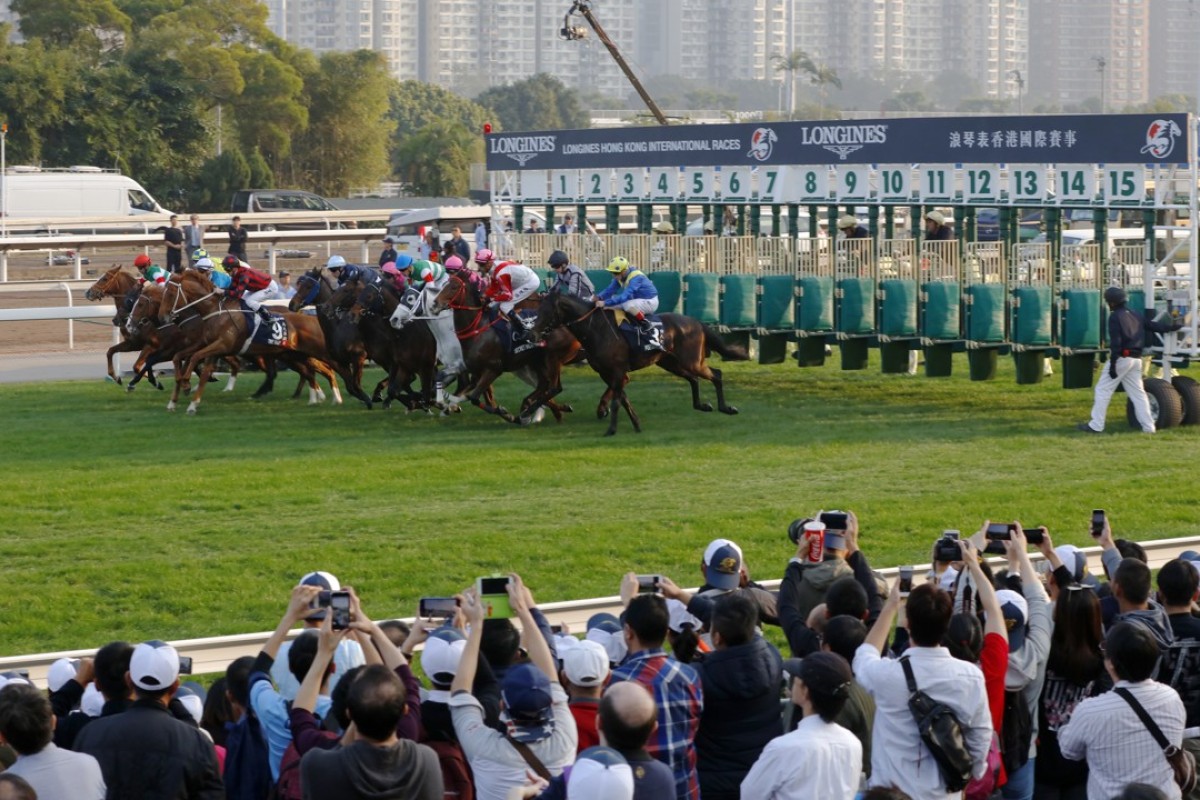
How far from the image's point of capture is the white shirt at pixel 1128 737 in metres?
5.13

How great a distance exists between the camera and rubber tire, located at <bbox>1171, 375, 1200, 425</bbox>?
1541 centimetres

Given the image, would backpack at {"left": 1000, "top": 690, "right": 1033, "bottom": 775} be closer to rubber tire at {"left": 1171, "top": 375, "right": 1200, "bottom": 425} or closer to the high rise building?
rubber tire at {"left": 1171, "top": 375, "right": 1200, "bottom": 425}

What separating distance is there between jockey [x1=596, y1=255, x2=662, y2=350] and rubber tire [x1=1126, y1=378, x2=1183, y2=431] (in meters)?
3.89

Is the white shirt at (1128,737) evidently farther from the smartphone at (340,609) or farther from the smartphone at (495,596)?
the smartphone at (340,609)

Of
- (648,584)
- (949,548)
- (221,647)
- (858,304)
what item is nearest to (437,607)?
(648,584)

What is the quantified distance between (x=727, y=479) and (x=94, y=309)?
29.9ft

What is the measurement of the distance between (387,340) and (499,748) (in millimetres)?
12596

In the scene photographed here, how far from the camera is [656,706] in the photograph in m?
4.98

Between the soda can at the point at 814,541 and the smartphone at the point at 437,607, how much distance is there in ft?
5.59

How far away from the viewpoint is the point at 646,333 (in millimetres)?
16188

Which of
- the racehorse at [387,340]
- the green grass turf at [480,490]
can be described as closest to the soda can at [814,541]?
the green grass turf at [480,490]

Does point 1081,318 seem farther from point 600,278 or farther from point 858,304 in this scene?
point 600,278

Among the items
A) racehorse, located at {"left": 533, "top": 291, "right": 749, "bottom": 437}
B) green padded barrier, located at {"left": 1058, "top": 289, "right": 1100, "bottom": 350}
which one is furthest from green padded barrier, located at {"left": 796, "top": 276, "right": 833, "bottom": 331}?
green padded barrier, located at {"left": 1058, "top": 289, "right": 1100, "bottom": 350}

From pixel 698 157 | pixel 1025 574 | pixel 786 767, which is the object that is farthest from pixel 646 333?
pixel 786 767
